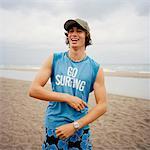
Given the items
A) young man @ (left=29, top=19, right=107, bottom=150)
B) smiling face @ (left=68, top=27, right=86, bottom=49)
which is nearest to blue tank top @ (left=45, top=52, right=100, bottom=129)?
young man @ (left=29, top=19, right=107, bottom=150)

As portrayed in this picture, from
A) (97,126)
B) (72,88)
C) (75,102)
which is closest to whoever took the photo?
(75,102)

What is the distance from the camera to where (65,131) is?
5.67 ft

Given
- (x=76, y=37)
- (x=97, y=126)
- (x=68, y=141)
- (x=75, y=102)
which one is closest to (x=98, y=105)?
(x=75, y=102)

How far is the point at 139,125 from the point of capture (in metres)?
5.96

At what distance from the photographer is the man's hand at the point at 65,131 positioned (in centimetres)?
173

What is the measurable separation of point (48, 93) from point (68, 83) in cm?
15

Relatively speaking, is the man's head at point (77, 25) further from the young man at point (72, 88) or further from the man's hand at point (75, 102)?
the man's hand at point (75, 102)

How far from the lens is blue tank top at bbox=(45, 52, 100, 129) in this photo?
1.81 metres

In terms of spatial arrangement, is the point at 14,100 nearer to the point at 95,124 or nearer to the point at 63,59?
the point at 95,124

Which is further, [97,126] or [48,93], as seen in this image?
[97,126]

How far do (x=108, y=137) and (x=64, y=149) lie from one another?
3.39m

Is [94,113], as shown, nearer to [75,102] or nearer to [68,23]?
[75,102]

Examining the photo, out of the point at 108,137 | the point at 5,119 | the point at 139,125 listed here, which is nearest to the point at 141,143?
the point at 108,137

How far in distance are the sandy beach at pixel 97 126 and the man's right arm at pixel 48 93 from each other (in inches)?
108
